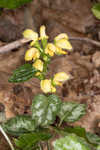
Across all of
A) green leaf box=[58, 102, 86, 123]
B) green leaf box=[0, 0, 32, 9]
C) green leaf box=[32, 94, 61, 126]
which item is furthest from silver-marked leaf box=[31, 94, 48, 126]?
green leaf box=[0, 0, 32, 9]

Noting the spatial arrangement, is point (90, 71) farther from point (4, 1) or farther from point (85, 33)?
point (4, 1)

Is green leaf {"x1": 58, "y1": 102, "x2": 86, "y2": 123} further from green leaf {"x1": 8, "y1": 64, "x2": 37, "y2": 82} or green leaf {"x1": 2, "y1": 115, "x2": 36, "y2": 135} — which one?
green leaf {"x1": 8, "y1": 64, "x2": 37, "y2": 82}

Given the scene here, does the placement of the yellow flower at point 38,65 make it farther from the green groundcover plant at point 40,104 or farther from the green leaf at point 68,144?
the green leaf at point 68,144

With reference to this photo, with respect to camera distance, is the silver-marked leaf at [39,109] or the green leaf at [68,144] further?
the silver-marked leaf at [39,109]

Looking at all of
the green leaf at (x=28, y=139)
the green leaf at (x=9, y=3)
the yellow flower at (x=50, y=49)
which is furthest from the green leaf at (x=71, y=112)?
the green leaf at (x=9, y=3)

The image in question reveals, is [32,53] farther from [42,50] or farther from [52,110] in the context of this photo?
[52,110]

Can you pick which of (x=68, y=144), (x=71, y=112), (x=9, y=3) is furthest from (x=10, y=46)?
(x=68, y=144)
